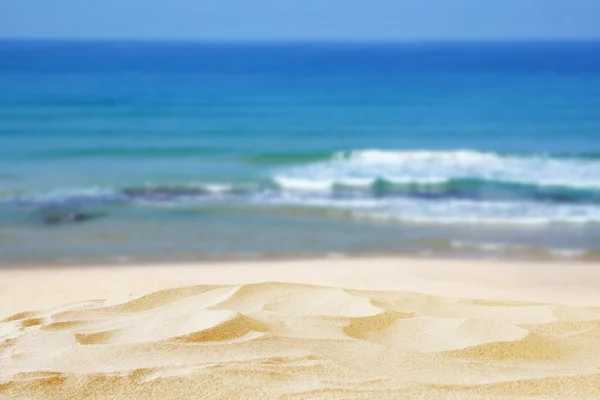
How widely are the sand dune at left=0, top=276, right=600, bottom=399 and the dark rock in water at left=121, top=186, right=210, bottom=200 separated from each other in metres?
8.54

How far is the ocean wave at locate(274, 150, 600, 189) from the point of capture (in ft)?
48.2

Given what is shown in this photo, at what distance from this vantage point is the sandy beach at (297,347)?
9.91ft

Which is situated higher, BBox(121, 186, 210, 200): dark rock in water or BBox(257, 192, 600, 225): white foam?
BBox(121, 186, 210, 200): dark rock in water

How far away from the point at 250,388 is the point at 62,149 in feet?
53.6

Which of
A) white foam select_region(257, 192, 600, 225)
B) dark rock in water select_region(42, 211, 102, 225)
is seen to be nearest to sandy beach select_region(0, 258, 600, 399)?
white foam select_region(257, 192, 600, 225)

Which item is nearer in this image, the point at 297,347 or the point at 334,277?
the point at 297,347

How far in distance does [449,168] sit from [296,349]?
1316cm

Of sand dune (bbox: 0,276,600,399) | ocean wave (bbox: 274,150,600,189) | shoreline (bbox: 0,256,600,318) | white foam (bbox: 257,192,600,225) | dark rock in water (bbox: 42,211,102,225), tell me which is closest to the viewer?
sand dune (bbox: 0,276,600,399)

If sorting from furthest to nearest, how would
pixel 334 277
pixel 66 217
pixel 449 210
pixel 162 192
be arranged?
pixel 162 192 < pixel 449 210 < pixel 66 217 < pixel 334 277

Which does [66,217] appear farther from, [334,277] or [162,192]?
[334,277]

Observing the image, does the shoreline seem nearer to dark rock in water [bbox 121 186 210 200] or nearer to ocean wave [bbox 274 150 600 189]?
dark rock in water [bbox 121 186 210 200]

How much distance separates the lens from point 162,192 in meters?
13.3

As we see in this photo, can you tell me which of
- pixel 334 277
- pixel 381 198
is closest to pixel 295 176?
pixel 381 198

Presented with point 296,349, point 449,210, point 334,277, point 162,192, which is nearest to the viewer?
point 296,349
